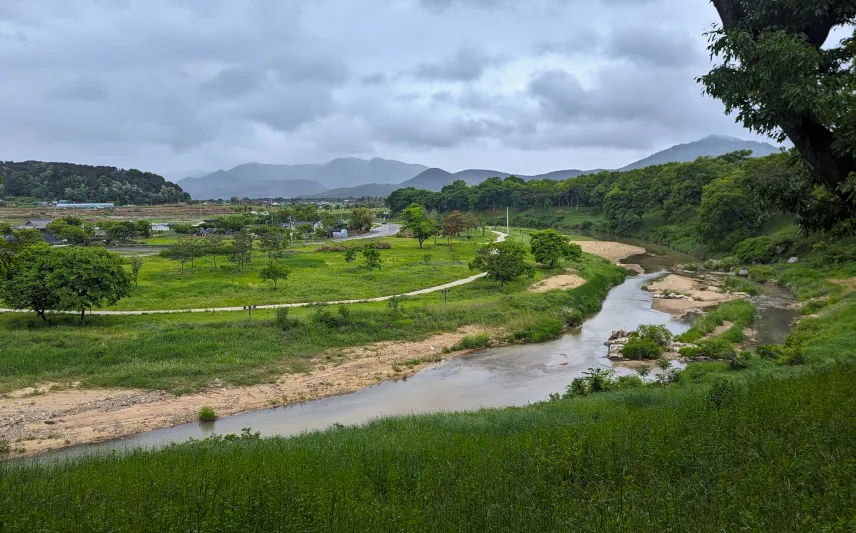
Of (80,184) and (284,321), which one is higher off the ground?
(80,184)

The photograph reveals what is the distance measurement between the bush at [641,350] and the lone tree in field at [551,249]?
75.2ft

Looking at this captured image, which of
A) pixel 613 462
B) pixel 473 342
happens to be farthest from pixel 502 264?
pixel 613 462

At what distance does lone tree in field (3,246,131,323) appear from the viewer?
985 inches

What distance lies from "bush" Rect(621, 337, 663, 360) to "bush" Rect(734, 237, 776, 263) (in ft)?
102

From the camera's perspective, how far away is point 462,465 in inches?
309

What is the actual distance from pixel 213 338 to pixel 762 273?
4411 cm

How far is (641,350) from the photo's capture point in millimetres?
25328

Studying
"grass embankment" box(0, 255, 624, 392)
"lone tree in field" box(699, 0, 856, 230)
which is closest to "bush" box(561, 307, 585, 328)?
"grass embankment" box(0, 255, 624, 392)

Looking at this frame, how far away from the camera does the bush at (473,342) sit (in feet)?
93.7

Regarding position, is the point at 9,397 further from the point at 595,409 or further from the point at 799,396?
the point at 799,396

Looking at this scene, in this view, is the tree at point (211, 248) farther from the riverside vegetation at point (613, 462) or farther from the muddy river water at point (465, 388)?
the riverside vegetation at point (613, 462)

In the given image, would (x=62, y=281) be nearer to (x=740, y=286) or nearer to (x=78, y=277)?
A: (x=78, y=277)

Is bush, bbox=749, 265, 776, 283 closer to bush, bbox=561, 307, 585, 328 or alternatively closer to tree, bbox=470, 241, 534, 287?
bush, bbox=561, 307, 585, 328

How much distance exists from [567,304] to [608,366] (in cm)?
1223
